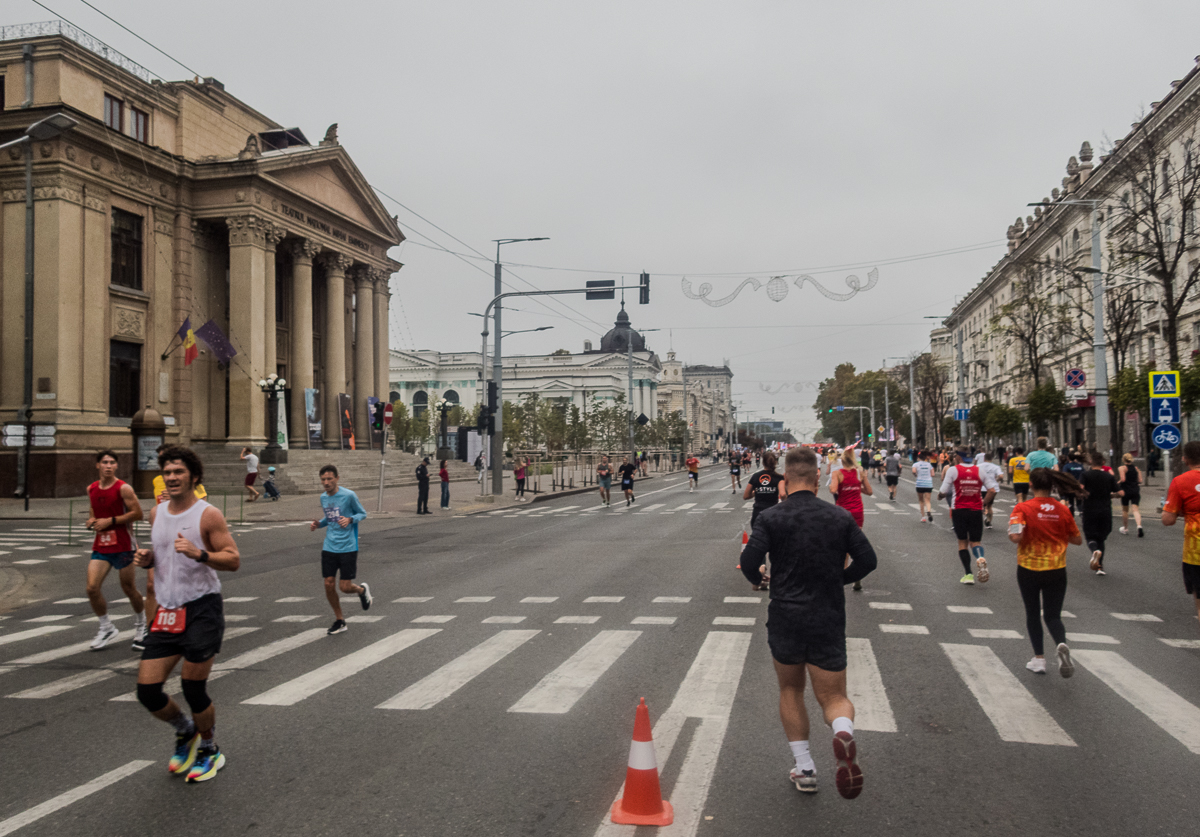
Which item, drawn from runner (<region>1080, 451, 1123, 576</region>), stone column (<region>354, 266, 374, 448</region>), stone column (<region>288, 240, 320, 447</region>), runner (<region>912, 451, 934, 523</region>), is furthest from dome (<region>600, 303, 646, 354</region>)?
runner (<region>1080, 451, 1123, 576</region>)

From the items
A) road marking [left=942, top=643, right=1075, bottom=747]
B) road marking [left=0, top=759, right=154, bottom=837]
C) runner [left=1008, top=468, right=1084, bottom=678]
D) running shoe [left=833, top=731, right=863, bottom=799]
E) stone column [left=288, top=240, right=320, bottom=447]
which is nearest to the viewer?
running shoe [left=833, top=731, right=863, bottom=799]

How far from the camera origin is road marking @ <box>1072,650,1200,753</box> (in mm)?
5656

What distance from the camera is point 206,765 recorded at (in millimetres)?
4977

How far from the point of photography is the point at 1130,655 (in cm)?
785

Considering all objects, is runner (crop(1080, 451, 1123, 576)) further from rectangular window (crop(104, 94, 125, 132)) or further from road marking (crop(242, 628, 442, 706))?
rectangular window (crop(104, 94, 125, 132))

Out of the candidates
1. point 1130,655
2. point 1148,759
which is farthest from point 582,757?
point 1130,655

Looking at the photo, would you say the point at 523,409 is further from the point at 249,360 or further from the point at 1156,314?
the point at 1156,314

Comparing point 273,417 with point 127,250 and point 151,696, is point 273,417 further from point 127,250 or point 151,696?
point 151,696

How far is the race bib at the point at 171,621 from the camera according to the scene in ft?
16.1

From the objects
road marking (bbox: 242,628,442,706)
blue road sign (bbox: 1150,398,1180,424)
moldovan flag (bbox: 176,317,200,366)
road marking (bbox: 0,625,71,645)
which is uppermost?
moldovan flag (bbox: 176,317,200,366)

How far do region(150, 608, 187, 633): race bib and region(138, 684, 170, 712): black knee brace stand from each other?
0.93 ft

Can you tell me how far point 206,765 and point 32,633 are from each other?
20.2 feet

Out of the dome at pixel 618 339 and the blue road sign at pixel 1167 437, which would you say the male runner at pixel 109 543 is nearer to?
the blue road sign at pixel 1167 437

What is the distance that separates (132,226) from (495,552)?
1093 inches
